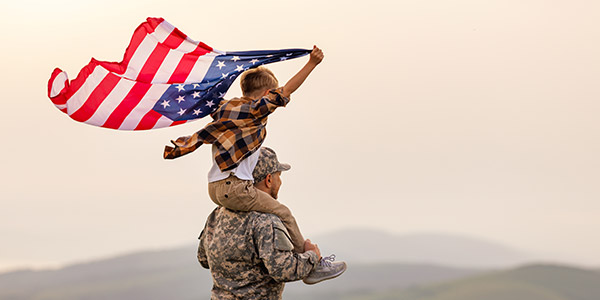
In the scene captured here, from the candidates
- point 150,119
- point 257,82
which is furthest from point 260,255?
point 150,119

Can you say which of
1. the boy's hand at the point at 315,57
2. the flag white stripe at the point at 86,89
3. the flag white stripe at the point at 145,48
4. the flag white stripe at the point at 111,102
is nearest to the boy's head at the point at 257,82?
the boy's hand at the point at 315,57

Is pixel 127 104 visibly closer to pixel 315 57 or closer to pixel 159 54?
pixel 159 54

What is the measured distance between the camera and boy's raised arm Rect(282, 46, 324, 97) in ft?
14.5

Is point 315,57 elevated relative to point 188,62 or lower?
lower

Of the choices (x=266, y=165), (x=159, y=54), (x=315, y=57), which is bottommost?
(x=266, y=165)

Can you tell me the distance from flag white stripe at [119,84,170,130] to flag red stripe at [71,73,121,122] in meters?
0.22

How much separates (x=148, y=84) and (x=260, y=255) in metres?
1.44

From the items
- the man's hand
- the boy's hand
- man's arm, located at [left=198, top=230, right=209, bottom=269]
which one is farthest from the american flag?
the man's hand

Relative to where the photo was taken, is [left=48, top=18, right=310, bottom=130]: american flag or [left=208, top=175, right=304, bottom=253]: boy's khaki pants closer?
[left=208, top=175, right=304, bottom=253]: boy's khaki pants

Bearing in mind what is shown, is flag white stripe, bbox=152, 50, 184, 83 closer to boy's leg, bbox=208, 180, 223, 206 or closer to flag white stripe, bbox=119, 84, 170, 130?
flag white stripe, bbox=119, 84, 170, 130

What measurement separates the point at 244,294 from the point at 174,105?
1370 millimetres

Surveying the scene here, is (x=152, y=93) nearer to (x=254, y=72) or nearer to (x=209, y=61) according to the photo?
(x=209, y=61)

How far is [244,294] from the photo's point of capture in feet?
15.8

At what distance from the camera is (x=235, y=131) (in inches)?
183
